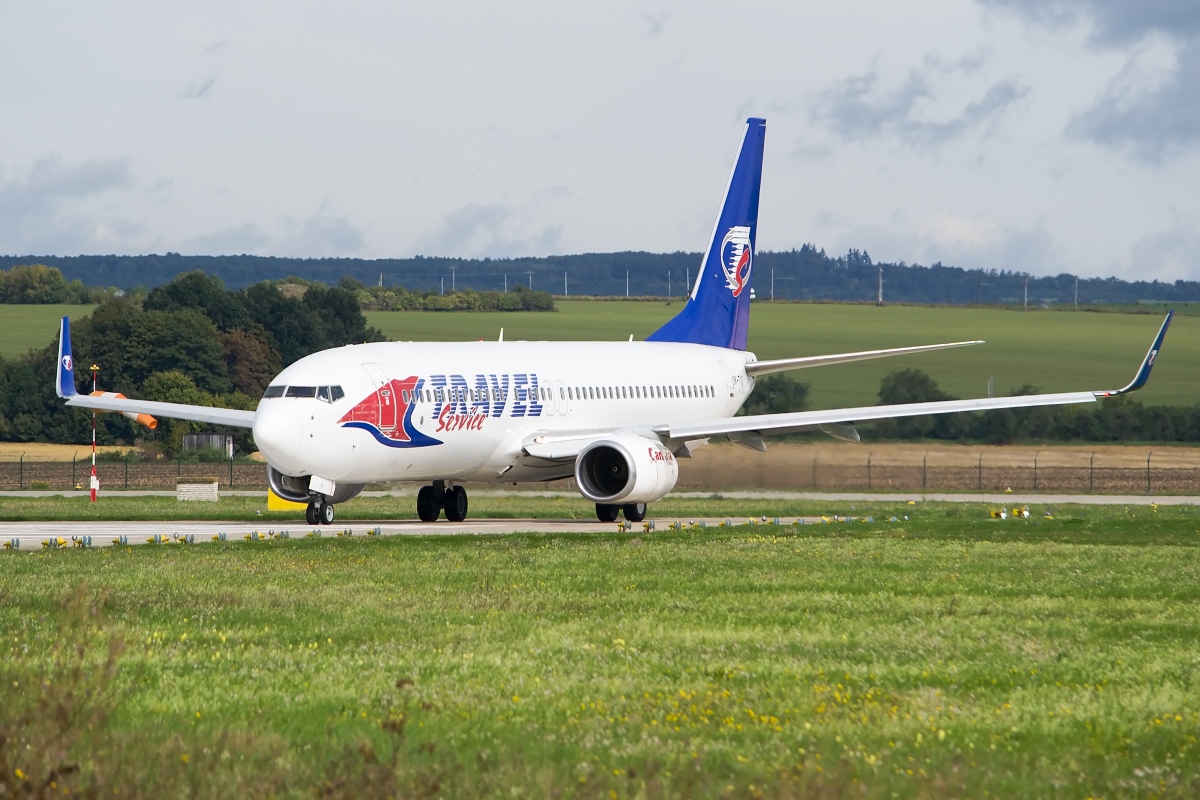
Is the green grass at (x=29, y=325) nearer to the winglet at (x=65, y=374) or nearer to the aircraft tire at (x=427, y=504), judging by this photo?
the winglet at (x=65, y=374)

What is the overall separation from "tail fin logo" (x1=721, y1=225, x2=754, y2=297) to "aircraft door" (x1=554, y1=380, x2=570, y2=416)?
34.4 feet

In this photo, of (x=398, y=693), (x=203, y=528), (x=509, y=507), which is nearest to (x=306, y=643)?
(x=398, y=693)

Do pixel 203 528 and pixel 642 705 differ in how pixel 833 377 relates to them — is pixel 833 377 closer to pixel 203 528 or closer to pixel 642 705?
pixel 203 528

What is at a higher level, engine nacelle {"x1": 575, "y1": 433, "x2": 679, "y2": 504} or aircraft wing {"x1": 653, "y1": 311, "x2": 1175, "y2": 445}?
aircraft wing {"x1": 653, "y1": 311, "x2": 1175, "y2": 445}

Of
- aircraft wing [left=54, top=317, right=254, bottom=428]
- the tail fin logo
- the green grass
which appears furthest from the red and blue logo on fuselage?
the green grass

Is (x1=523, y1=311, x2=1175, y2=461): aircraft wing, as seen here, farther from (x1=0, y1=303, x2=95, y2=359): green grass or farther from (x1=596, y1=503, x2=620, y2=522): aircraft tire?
(x1=0, y1=303, x2=95, y2=359): green grass

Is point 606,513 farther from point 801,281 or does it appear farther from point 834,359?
point 801,281

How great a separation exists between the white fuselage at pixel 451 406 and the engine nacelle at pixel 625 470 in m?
1.09

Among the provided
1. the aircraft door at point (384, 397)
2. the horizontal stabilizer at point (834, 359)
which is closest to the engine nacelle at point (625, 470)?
the aircraft door at point (384, 397)

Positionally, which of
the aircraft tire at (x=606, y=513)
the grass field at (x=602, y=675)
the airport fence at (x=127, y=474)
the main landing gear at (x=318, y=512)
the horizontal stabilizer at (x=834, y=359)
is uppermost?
the horizontal stabilizer at (x=834, y=359)

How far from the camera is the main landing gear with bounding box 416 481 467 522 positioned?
1430 inches

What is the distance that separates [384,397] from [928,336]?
245 feet

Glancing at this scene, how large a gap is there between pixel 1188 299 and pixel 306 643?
141847mm

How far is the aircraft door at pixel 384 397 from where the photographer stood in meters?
31.5
